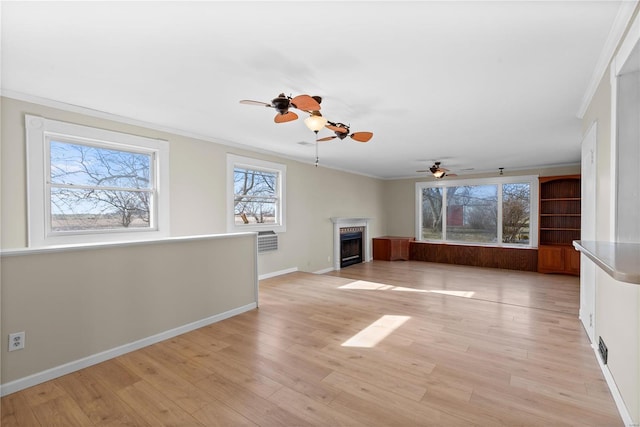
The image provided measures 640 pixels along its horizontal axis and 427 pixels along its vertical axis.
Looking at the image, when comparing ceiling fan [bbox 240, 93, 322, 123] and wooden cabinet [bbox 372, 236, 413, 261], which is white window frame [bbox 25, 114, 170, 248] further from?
wooden cabinet [bbox 372, 236, 413, 261]

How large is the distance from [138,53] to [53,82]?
3.77 ft

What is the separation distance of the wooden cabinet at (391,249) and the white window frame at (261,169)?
3.55m

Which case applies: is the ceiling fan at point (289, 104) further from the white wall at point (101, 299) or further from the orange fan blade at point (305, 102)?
the white wall at point (101, 299)

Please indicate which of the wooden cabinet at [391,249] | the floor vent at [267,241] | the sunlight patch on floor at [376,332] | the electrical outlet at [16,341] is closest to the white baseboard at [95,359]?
the electrical outlet at [16,341]

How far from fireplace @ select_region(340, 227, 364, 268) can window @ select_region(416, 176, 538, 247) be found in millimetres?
1943

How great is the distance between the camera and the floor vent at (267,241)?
17.9 ft

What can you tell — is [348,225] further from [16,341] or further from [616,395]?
[16,341]

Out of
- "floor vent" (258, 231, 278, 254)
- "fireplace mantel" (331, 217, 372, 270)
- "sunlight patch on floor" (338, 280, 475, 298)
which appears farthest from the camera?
"fireplace mantel" (331, 217, 372, 270)

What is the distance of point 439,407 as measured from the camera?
6.44 feet

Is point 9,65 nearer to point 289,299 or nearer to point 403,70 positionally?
point 403,70

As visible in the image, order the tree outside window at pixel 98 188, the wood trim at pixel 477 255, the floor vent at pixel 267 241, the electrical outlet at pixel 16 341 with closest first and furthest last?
the electrical outlet at pixel 16 341 < the tree outside window at pixel 98 188 < the floor vent at pixel 267 241 < the wood trim at pixel 477 255

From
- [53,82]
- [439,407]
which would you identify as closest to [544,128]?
[439,407]

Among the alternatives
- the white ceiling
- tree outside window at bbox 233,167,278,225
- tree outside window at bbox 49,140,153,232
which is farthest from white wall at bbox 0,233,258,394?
tree outside window at bbox 233,167,278,225

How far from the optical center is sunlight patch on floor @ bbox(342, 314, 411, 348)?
2.92 m
